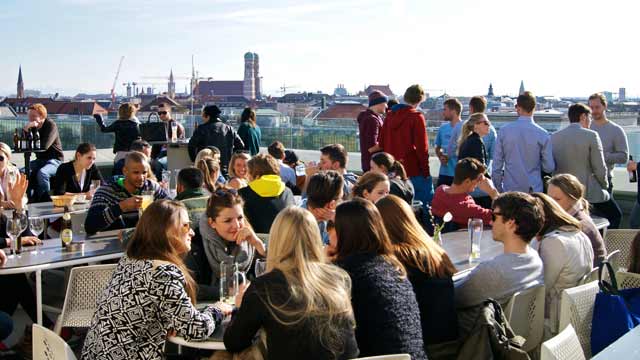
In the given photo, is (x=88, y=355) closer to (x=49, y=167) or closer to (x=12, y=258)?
(x=12, y=258)

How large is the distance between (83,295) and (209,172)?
6.29ft

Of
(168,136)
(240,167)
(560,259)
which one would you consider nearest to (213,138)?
(168,136)

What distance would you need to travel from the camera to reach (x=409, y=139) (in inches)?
275

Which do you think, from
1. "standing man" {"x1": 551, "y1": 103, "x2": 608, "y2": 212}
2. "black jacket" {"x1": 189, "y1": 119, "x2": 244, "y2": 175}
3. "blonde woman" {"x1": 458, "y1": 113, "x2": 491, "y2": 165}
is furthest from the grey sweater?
"black jacket" {"x1": 189, "y1": 119, "x2": 244, "y2": 175}

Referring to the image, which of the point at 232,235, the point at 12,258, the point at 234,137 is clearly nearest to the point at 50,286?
the point at 12,258

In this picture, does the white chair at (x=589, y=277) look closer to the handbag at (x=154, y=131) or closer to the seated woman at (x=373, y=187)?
the seated woman at (x=373, y=187)

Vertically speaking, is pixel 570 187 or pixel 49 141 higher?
pixel 49 141

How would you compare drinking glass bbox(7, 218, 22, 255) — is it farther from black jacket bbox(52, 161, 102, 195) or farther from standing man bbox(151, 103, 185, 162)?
standing man bbox(151, 103, 185, 162)

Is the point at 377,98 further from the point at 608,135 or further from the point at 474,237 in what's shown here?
the point at 474,237

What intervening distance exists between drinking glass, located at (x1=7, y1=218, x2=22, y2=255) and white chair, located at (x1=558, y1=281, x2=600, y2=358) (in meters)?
3.00

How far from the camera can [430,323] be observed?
3.21 metres

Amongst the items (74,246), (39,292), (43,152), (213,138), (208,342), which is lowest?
(39,292)

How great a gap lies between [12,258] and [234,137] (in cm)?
480

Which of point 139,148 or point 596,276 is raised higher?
point 139,148
